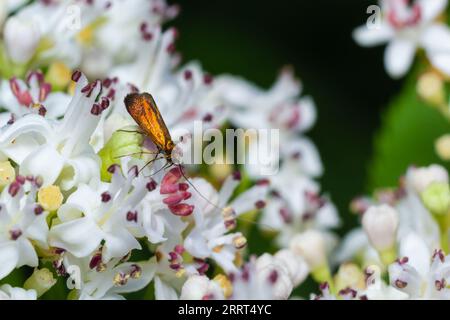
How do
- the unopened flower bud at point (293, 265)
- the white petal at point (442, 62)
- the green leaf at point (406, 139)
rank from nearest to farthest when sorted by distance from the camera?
the unopened flower bud at point (293, 265) → the white petal at point (442, 62) → the green leaf at point (406, 139)

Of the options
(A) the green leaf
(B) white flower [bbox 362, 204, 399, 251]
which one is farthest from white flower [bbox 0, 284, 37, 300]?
(A) the green leaf

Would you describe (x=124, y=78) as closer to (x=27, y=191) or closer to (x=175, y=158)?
(x=175, y=158)

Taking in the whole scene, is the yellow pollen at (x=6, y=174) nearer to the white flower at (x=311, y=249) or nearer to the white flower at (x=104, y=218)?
the white flower at (x=104, y=218)

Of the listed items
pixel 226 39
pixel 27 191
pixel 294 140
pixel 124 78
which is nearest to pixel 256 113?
pixel 294 140

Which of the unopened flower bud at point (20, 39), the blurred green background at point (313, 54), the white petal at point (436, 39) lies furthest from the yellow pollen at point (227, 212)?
the blurred green background at point (313, 54)

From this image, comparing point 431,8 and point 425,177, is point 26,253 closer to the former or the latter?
point 425,177

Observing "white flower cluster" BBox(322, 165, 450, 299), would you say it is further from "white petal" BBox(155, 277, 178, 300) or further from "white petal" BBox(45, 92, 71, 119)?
"white petal" BBox(45, 92, 71, 119)
